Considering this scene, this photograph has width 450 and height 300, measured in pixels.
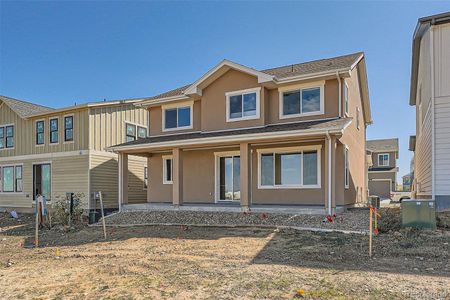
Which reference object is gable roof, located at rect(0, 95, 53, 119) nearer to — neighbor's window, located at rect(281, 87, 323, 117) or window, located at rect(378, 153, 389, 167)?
neighbor's window, located at rect(281, 87, 323, 117)

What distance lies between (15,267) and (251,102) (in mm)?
10261

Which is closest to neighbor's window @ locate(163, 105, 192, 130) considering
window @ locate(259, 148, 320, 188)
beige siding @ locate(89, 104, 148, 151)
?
beige siding @ locate(89, 104, 148, 151)

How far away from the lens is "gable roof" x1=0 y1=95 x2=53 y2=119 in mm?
19858

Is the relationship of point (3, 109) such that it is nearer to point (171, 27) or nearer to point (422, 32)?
point (171, 27)

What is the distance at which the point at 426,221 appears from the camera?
911 centimetres

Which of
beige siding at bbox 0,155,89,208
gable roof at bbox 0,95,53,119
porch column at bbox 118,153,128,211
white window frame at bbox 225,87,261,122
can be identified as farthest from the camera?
gable roof at bbox 0,95,53,119

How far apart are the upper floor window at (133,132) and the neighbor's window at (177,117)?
383 cm

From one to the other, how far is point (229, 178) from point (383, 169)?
1045 inches

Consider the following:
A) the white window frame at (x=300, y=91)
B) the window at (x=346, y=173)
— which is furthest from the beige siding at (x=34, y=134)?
the window at (x=346, y=173)

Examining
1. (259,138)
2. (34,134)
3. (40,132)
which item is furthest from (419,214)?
(34,134)

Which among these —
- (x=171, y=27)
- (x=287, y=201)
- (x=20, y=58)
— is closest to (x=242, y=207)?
(x=287, y=201)

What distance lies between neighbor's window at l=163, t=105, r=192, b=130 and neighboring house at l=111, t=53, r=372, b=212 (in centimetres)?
5

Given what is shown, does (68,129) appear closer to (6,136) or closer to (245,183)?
(6,136)

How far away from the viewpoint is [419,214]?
9195 mm
